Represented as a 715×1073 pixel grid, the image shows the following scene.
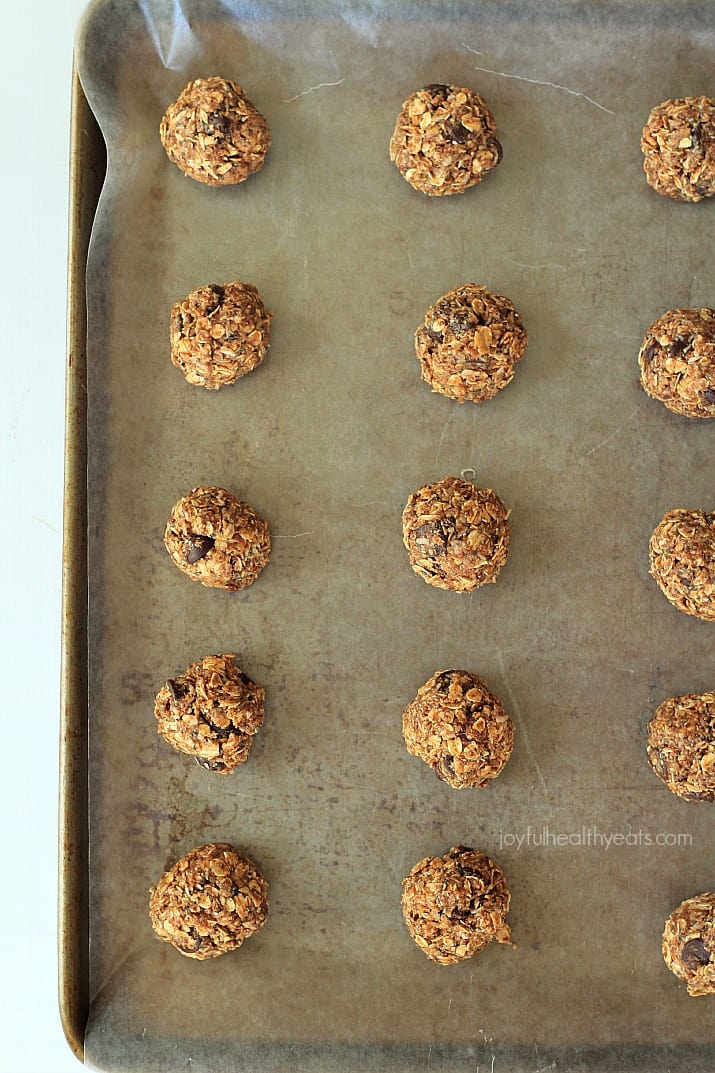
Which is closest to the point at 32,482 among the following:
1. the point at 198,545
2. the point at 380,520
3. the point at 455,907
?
the point at 198,545

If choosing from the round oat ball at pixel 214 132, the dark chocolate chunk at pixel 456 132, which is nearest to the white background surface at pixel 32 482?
the round oat ball at pixel 214 132

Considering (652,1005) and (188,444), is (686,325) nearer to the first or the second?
(188,444)

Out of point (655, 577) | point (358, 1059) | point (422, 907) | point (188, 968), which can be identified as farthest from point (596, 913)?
point (188, 968)

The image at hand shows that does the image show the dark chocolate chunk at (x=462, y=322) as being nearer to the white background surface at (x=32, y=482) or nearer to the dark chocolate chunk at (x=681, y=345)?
the dark chocolate chunk at (x=681, y=345)

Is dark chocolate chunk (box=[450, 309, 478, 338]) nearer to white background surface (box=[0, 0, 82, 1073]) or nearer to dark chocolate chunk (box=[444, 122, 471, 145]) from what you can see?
dark chocolate chunk (box=[444, 122, 471, 145])

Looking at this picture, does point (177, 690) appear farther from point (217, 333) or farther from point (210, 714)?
point (217, 333)

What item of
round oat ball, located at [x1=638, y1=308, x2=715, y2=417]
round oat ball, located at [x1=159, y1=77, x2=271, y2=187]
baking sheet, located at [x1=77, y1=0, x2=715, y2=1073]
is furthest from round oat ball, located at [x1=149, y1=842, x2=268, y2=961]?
round oat ball, located at [x1=159, y1=77, x2=271, y2=187]
